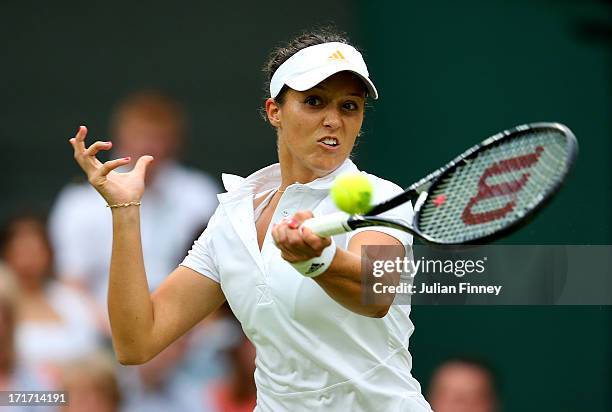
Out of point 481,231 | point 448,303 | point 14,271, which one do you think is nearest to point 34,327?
point 14,271

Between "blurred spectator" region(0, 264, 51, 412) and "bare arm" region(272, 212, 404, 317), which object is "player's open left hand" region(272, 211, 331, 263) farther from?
"blurred spectator" region(0, 264, 51, 412)

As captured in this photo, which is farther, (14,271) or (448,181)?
(14,271)

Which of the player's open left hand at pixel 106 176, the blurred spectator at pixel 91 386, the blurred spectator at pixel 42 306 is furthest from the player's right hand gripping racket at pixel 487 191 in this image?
the blurred spectator at pixel 42 306

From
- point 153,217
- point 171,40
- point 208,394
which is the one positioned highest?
point 171,40

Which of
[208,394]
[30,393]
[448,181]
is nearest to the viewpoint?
[448,181]

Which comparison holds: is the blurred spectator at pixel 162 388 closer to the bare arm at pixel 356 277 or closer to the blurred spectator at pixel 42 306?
the blurred spectator at pixel 42 306

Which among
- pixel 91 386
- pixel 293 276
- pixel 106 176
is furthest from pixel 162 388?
pixel 293 276

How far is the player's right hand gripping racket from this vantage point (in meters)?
2.74

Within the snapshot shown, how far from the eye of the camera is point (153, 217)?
5.86 m

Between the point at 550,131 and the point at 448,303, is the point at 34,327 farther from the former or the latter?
the point at 550,131

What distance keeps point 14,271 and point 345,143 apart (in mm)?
2964

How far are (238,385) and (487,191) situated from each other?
2.83 m

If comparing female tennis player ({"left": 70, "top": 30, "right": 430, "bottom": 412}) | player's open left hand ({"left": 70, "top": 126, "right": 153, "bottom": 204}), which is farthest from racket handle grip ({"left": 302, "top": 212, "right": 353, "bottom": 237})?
player's open left hand ({"left": 70, "top": 126, "right": 153, "bottom": 204})

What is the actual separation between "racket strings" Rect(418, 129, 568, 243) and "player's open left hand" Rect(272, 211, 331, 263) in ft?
0.98
